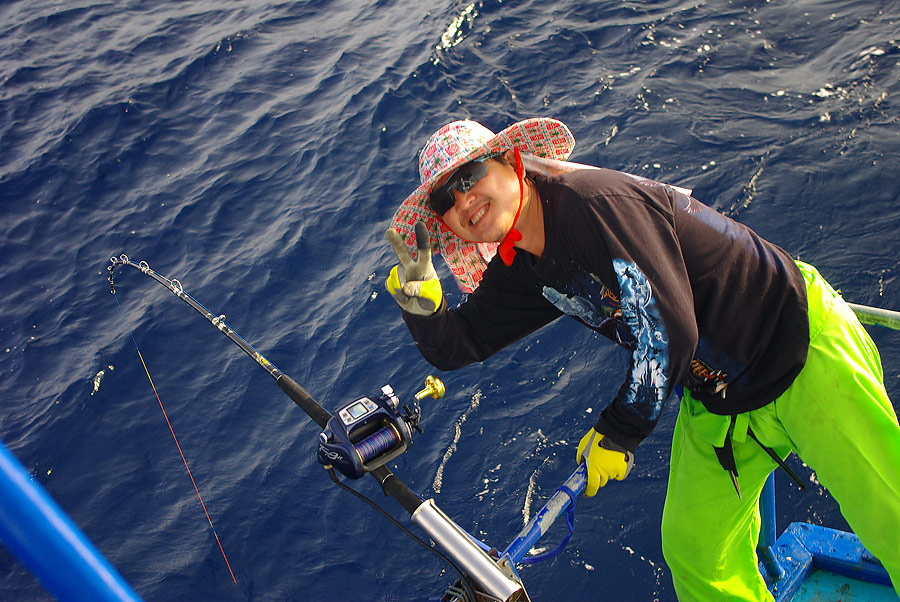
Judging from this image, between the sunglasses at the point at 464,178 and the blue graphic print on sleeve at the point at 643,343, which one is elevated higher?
the sunglasses at the point at 464,178

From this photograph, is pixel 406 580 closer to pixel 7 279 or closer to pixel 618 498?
pixel 618 498

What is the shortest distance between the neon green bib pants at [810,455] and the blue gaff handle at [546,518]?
0.58m

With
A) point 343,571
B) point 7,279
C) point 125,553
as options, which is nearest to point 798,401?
point 343,571

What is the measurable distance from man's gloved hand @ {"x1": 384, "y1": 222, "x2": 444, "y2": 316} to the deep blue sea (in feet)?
5.32

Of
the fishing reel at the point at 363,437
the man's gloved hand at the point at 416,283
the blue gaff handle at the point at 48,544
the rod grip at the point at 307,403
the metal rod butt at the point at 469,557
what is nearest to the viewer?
the blue gaff handle at the point at 48,544

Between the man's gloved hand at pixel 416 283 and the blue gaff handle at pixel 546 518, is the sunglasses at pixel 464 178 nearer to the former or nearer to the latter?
the man's gloved hand at pixel 416 283

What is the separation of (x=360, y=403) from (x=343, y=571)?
1.83m

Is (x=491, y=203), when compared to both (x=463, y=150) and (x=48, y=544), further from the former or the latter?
(x=48, y=544)

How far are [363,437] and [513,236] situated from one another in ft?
2.91

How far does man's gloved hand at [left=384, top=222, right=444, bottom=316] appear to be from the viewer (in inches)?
99.3

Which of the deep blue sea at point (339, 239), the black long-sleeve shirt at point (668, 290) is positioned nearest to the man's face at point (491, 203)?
the black long-sleeve shirt at point (668, 290)

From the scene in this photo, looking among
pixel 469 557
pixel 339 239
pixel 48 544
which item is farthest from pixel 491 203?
pixel 339 239

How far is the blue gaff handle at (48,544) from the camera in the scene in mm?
717

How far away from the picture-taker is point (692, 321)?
2109mm
